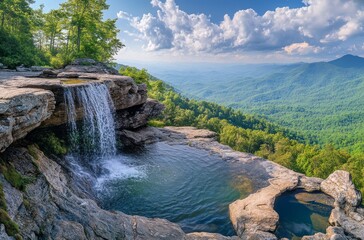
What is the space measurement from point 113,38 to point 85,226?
46.4m

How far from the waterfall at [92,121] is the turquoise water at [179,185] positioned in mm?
2051

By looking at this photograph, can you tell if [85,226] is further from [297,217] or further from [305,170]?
[305,170]

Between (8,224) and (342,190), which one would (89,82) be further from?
(342,190)

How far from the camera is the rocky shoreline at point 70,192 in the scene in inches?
402

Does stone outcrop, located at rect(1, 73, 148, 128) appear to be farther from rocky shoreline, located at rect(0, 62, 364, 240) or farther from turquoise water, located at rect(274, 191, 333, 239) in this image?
turquoise water, located at rect(274, 191, 333, 239)

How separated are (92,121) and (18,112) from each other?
12664 mm

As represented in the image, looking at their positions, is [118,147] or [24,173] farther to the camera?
[118,147]

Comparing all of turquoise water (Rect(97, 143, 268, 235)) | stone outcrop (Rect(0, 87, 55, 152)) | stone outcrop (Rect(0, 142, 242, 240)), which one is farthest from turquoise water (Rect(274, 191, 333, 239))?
stone outcrop (Rect(0, 87, 55, 152))

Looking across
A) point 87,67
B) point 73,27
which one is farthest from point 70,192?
point 73,27

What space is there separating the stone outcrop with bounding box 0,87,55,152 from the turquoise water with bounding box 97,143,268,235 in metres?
8.09

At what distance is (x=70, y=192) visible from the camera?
14219 millimetres

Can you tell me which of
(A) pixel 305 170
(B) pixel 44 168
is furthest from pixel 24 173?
(A) pixel 305 170

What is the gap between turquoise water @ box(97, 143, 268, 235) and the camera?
18.5m

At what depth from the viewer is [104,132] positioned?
27.2 m
